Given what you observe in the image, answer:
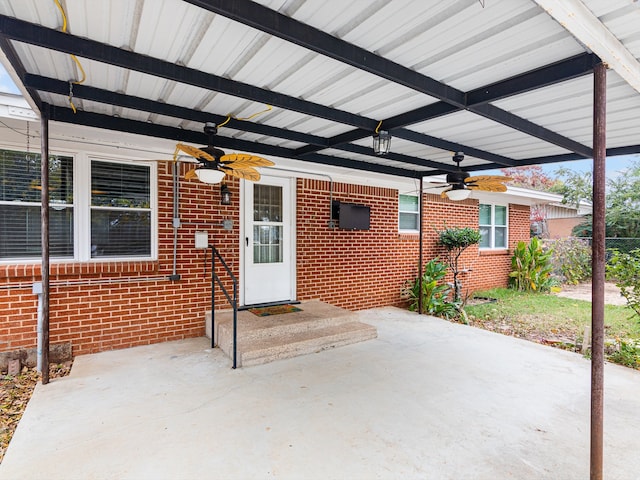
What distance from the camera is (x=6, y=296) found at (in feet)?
12.2

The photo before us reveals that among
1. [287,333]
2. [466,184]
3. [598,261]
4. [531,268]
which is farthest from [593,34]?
[531,268]

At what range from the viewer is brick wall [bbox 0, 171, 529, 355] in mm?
3932

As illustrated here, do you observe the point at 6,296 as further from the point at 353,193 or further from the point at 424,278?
the point at 424,278

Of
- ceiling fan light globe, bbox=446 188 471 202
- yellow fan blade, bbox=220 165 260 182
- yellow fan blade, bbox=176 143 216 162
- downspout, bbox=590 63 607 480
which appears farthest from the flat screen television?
downspout, bbox=590 63 607 480

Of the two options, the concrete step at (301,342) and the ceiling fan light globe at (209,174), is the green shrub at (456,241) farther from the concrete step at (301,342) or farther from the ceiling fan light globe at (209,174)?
the ceiling fan light globe at (209,174)

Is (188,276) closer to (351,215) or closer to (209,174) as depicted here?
(209,174)

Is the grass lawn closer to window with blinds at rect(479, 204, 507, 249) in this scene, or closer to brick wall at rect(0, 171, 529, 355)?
window with blinds at rect(479, 204, 507, 249)

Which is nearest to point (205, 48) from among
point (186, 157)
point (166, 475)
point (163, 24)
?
point (163, 24)

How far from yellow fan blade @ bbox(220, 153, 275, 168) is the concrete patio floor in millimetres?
2227

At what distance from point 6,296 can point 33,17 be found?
10.1 feet

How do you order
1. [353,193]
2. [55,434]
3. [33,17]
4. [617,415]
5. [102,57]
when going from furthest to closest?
1. [353,193]
2. [617,415]
3. [55,434]
4. [102,57]
5. [33,17]

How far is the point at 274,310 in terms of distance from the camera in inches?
203

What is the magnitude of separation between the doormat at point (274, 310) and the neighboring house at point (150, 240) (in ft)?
0.76

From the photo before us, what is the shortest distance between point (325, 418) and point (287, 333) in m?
1.72
